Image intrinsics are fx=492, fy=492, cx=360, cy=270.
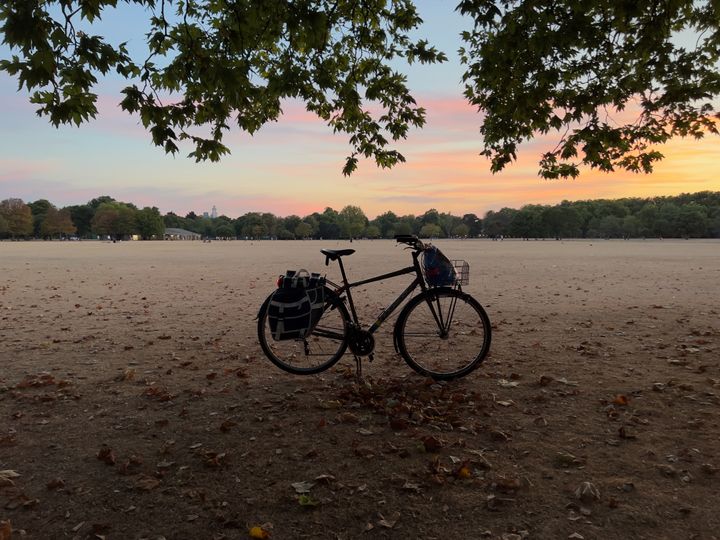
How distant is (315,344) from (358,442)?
1.82m

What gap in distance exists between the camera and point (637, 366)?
20.3 ft

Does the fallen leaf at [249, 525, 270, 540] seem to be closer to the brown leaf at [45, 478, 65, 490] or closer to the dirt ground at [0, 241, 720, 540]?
the dirt ground at [0, 241, 720, 540]

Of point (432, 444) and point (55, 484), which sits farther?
point (432, 444)

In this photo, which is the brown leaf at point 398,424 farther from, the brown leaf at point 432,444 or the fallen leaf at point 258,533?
the fallen leaf at point 258,533

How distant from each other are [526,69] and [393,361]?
17.2 ft

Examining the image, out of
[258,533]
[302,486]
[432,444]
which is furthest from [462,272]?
[258,533]

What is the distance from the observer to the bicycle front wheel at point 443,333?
5344mm

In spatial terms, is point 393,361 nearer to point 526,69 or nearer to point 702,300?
point 526,69

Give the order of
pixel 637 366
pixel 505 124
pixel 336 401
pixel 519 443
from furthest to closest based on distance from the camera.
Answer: pixel 505 124 → pixel 637 366 → pixel 336 401 → pixel 519 443

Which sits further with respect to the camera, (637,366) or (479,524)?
(637,366)

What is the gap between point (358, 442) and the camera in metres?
3.94

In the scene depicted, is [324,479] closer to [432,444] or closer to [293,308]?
[432,444]

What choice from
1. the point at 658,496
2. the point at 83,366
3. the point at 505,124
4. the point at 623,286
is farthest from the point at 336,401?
the point at 623,286

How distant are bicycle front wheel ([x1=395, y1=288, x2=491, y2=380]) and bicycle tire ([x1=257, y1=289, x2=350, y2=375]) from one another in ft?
2.11
